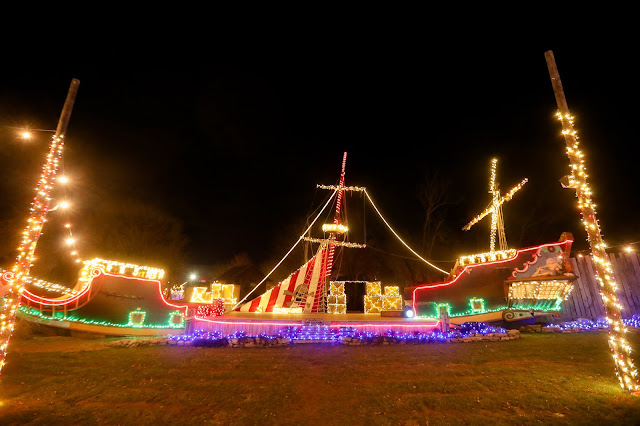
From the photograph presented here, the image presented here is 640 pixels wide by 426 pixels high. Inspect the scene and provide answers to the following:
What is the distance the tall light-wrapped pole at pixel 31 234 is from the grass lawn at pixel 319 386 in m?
1.16

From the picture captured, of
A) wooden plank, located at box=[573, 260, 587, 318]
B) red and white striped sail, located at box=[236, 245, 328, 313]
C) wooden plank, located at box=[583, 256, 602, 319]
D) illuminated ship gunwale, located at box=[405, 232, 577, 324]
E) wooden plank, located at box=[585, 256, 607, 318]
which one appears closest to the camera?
illuminated ship gunwale, located at box=[405, 232, 577, 324]

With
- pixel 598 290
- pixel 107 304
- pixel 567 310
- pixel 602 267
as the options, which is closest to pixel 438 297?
pixel 567 310

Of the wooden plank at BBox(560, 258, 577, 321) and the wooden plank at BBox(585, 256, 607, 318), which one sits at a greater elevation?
the wooden plank at BBox(585, 256, 607, 318)

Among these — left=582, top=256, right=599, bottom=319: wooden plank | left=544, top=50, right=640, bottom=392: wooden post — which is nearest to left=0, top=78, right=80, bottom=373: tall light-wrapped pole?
left=544, top=50, right=640, bottom=392: wooden post

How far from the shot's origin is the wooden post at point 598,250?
4637 mm

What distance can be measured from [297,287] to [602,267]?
448 inches

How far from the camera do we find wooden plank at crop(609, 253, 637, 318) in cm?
1156

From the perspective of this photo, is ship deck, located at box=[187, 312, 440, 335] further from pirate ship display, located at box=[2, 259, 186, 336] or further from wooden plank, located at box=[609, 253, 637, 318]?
wooden plank, located at box=[609, 253, 637, 318]

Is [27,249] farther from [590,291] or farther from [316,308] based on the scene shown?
[590,291]

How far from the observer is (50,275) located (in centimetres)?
1794

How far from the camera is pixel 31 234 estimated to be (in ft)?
17.0

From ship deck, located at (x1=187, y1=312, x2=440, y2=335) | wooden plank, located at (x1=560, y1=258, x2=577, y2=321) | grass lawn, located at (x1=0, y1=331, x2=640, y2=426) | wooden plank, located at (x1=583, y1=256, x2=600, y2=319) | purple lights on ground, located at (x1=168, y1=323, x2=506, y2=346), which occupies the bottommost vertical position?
grass lawn, located at (x1=0, y1=331, x2=640, y2=426)

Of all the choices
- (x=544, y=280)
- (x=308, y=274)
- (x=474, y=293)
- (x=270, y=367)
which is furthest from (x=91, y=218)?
(x=544, y=280)

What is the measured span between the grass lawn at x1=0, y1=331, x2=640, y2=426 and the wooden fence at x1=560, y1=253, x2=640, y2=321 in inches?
181
